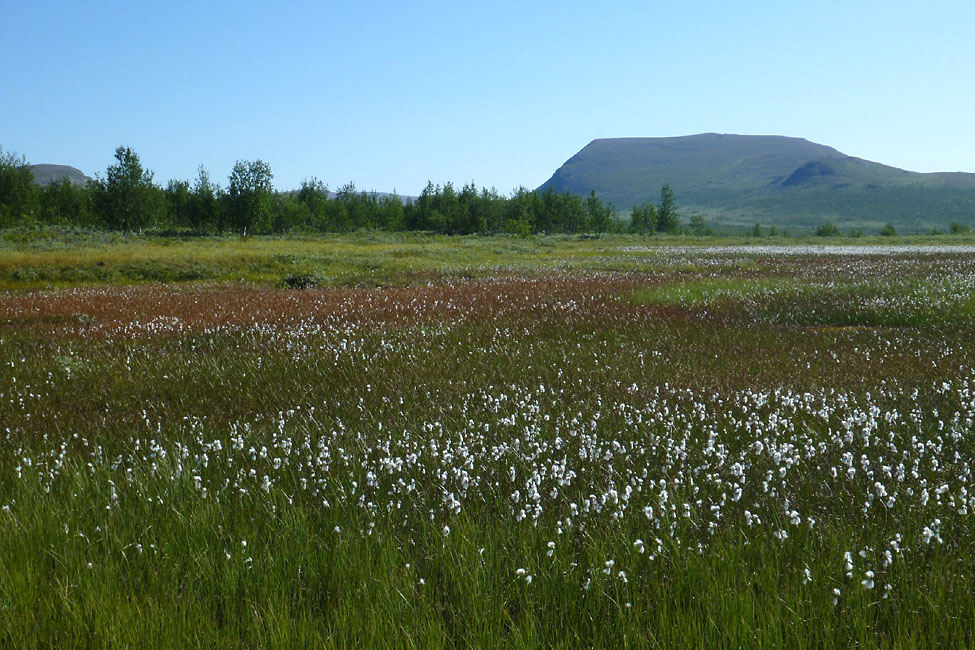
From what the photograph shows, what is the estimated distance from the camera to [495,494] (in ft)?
14.1

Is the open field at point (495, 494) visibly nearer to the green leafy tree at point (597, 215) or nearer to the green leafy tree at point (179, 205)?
the green leafy tree at point (179, 205)

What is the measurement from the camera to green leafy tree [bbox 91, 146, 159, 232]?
3022 inches

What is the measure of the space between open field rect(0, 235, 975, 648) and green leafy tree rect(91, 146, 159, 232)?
77.4m

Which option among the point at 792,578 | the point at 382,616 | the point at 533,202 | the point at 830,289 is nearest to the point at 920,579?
the point at 792,578

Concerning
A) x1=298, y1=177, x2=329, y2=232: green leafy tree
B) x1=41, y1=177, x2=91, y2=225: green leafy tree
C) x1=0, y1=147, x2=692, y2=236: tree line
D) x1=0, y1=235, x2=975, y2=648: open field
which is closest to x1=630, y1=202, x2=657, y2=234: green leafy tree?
x1=0, y1=147, x2=692, y2=236: tree line

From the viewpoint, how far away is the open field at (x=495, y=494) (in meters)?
2.93

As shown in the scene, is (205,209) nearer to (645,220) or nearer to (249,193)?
(249,193)

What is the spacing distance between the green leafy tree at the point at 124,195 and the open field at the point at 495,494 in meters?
77.4

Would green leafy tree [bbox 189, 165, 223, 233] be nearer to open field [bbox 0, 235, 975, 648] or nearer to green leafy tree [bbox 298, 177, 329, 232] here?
green leafy tree [bbox 298, 177, 329, 232]

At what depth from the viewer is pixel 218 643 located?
2.78 meters

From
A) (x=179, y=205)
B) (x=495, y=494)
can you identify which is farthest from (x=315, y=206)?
(x=495, y=494)

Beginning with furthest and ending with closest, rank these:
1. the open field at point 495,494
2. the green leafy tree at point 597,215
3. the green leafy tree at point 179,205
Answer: the green leafy tree at point 597,215
the green leafy tree at point 179,205
the open field at point 495,494

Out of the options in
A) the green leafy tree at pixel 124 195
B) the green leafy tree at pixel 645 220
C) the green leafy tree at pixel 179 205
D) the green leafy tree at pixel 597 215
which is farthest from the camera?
the green leafy tree at pixel 645 220

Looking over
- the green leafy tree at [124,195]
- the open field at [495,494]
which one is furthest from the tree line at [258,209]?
the open field at [495,494]
